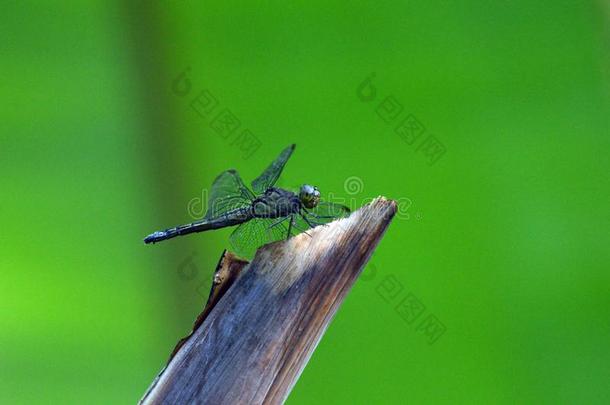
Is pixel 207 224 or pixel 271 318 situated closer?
pixel 271 318

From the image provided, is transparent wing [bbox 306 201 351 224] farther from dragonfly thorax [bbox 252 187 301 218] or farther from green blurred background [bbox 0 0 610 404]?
green blurred background [bbox 0 0 610 404]

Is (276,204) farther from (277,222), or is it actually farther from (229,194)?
(229,194)

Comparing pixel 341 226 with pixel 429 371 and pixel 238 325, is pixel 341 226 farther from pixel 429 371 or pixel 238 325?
pixel 429 371

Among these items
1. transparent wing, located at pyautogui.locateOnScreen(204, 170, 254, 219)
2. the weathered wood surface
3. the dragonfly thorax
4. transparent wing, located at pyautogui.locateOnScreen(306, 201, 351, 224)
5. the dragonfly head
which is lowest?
the weathered wood surface

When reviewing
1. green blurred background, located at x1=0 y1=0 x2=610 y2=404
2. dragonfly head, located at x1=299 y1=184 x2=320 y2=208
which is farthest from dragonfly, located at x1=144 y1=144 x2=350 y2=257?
green blurred background, located at x1=0 y1=0 x2=610 y2=404

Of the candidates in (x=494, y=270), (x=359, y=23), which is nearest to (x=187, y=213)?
(x=359, y=23)

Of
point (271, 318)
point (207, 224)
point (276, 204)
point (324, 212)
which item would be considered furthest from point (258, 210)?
point (271, 318)
